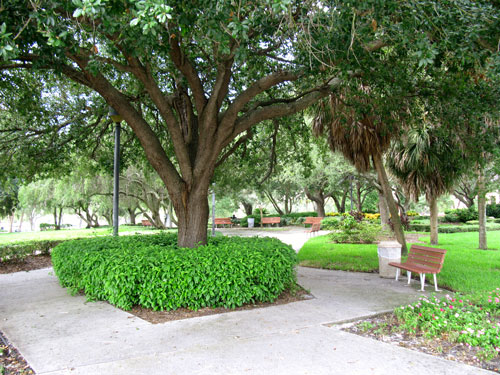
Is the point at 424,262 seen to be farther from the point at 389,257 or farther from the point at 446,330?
the point at 446,330

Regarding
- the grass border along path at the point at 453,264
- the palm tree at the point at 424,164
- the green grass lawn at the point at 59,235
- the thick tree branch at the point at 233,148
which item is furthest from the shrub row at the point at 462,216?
the thick tree branch at the point at 233,148

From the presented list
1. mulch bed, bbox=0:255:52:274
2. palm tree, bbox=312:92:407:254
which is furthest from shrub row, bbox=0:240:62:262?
palm tree, bbox=312:92:407:254

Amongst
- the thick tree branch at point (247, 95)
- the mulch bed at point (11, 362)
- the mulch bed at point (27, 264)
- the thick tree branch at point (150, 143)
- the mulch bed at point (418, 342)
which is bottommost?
the mulch bed at point (27, 264)

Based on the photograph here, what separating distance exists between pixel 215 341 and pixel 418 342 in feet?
7.66

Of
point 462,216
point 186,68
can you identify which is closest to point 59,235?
point 186,68

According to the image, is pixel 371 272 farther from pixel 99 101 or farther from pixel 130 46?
pixel 99 101

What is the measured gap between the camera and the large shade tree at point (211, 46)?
4.41 m

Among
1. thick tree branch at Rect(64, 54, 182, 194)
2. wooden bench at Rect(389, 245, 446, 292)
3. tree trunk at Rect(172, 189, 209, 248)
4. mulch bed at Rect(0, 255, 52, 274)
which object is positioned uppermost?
thick tree branch at Rect(64, 54, 182, 194)

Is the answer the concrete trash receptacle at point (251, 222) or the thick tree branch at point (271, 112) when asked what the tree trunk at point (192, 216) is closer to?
the thick tree branch at point (271, 112)

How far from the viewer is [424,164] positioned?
11367 millimetres

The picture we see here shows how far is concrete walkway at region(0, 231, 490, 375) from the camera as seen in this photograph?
3459 mm

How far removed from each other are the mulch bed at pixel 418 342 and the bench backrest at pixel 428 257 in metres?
2.16

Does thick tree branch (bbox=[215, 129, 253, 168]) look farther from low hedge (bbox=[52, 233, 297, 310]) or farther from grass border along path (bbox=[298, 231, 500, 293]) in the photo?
grass border along path (bbox=[298, 231, 500, 293])

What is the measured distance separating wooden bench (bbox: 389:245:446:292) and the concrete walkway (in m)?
0.71
